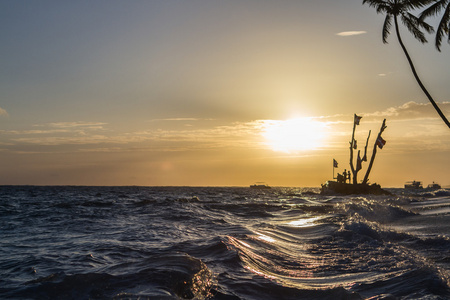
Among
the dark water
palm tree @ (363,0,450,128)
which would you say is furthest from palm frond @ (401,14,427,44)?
the dark water

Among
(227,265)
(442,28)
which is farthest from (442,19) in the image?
(227,265)

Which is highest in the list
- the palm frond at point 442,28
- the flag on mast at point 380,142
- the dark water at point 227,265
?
the palm frond at point 442,28

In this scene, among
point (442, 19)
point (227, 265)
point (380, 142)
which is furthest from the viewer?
point (380, 142)

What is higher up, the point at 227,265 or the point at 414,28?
the point at 414,28

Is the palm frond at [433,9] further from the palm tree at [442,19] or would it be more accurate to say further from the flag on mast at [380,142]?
the flag on mast at [380,142]

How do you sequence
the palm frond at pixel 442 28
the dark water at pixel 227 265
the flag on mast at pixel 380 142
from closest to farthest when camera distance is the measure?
the dark water at pixel 227 265
the palm frond at pixel 442 28
the flag on mast at pixel 380 142

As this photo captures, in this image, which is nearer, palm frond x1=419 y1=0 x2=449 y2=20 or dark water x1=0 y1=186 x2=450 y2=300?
dark water x1=0 y1=186 x2=450 y2=300

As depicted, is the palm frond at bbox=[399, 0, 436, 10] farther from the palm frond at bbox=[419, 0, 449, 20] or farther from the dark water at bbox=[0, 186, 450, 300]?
the dark water at bbox=[0, 186, 450, 300]

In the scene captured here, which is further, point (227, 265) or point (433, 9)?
point (433, 9)

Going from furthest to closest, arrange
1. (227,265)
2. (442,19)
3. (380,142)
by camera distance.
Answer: (380,142)
(442,19)
(227,265)

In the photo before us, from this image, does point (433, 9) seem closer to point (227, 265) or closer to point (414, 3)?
point (414, 3)

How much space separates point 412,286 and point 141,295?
13.2 feet

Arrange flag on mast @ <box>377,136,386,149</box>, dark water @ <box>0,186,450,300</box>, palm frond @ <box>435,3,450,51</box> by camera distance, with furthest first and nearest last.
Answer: flag on mast @ <box>377,136,386,149</box> < palm frond @ <box>435,3,450,51</box> < dark water @ <box>0,186,450,300</box>

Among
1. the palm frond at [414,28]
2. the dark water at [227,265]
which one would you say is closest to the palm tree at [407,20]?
the palm frond at [414,28]
